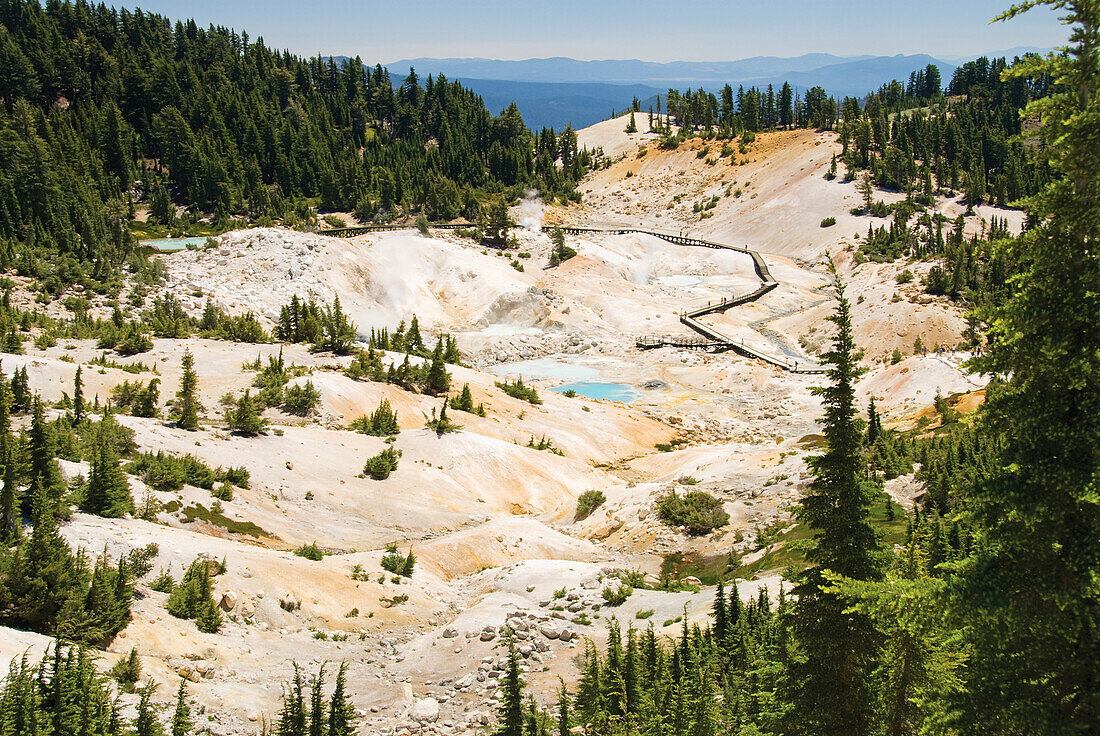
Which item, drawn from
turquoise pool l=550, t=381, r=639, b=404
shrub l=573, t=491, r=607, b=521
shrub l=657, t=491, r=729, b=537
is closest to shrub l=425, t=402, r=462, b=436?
shrub l=573, t=491, r=607, b=521

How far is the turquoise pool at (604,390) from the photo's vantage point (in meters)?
62.4

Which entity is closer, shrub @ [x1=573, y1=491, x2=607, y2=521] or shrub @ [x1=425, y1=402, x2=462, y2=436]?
shrub @ [x1=573, y1=491, x2=607, y2=521]

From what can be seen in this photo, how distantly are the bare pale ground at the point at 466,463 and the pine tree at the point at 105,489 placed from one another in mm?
890

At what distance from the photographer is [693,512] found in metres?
32.3

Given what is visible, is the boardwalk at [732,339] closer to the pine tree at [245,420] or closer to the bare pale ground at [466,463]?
the bare pale ground at [466,463]

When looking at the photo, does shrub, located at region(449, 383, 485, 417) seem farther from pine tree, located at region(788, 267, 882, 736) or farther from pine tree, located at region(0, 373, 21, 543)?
pine tree, located at region(788, 267, 882, 736)

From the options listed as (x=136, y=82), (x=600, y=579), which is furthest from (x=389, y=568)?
(x=136, y=82)

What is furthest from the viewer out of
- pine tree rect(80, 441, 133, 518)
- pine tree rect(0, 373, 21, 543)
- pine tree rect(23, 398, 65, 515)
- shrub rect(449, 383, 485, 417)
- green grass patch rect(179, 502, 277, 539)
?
shrub rect(449, 383, 485, 417)

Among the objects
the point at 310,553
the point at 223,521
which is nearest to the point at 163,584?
the point at 310,553

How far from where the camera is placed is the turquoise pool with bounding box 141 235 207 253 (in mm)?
78250

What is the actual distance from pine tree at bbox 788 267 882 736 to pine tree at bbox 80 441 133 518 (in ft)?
67.1

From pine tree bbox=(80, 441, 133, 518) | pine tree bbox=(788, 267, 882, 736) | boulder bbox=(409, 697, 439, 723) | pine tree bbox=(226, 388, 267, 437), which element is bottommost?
boulder bbox=(409, 697, 439, 723)

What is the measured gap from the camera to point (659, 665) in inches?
676

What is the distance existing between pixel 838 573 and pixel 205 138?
110928mm
